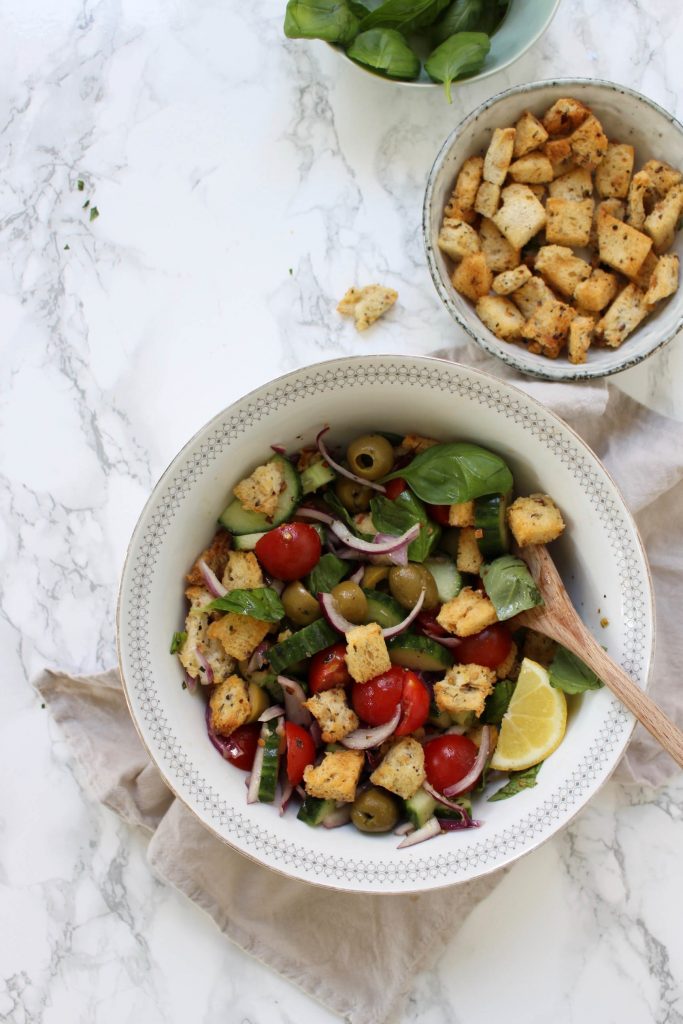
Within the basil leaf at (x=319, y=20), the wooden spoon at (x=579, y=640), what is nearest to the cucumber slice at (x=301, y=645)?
the wooden spoon at (x=579, y=640)

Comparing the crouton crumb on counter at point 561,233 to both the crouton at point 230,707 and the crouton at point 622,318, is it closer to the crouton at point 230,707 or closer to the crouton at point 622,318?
the crouton at point 622,318

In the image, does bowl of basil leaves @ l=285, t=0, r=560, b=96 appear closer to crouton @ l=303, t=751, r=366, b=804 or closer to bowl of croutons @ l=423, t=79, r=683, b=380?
bowl of croutons @ l=423, t=79, r=683, b=380

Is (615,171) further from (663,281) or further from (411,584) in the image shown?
(411,584)

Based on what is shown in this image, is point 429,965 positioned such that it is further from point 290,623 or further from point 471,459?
point 471,459

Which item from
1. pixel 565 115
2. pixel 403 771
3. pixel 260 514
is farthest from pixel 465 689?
pixel 565 115

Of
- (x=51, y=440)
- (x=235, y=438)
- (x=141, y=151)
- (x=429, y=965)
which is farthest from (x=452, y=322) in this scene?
(x=429, y=965)

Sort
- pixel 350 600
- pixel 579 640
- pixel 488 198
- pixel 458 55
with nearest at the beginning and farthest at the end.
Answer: pixel 579 640, pixel 350 600, pixel 458 55, pixel 488 198
